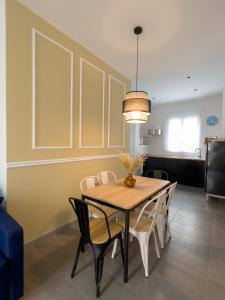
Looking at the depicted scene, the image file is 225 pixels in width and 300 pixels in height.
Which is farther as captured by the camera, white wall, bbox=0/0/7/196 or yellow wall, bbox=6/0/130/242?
yellow wall, bbox=6/0/130/242

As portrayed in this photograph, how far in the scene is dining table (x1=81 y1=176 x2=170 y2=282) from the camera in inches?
63.0

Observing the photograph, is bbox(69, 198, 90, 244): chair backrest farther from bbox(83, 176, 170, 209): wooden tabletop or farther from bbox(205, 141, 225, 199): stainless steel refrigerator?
bbox(205, 141, 225, 199): stainless steel refrigerator

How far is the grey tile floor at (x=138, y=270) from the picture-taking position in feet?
4.88

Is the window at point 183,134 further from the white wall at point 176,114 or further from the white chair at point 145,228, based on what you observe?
the white chair at point 145,228

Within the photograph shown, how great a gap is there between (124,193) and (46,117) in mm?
1430

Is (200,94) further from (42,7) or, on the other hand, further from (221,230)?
(42,7)

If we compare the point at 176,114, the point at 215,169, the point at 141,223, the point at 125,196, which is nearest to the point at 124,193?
the point at 125,196

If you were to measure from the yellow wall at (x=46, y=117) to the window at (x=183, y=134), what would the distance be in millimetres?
3425

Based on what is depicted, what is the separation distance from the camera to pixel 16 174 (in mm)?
1982

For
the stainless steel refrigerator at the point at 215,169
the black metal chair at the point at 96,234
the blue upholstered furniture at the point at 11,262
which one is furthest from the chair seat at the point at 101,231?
the stainless steel refrigerator at the point at 215,169

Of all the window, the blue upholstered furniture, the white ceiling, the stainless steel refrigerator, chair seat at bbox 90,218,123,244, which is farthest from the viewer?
the window

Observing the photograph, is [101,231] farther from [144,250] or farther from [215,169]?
[215,169]

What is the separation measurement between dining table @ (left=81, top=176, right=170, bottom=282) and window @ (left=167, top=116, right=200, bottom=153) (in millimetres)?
3580

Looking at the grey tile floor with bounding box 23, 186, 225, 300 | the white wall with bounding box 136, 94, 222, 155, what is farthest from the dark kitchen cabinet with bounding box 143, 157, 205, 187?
the grey tile floor with bounding box 23, 186, 225, 300
